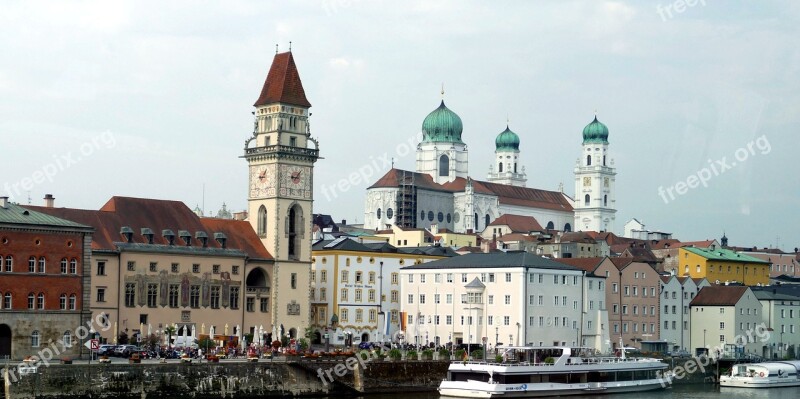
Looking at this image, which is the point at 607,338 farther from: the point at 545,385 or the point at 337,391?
the point at 337,391

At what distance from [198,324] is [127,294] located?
7.01m

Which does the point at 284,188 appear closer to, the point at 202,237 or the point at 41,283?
the point at 202,237

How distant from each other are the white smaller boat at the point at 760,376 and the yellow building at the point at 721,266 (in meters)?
43.3

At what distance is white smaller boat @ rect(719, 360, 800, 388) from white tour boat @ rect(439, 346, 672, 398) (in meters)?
9.71

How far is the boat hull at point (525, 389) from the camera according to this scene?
9031 cm

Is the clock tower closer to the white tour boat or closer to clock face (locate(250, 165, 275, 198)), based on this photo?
clock face (locate(250, 165, 275, 198))

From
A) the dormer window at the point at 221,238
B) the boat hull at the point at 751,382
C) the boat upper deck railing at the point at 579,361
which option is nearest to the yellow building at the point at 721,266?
the boat hull at the point at 751,382

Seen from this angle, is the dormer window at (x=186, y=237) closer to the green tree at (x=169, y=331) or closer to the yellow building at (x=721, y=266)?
the green tree at (x=169, y=331)

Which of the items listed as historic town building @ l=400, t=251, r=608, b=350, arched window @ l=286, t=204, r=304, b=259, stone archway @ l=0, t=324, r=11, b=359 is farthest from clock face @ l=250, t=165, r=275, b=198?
stone archway @ l=0, t=324, r=11, b=359

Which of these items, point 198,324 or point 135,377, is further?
point 198,324

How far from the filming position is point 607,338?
122 meters

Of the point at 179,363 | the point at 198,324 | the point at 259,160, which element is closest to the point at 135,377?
the point at 179,363

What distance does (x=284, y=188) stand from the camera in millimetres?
119250

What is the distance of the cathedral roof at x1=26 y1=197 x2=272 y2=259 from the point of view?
10544 cm
